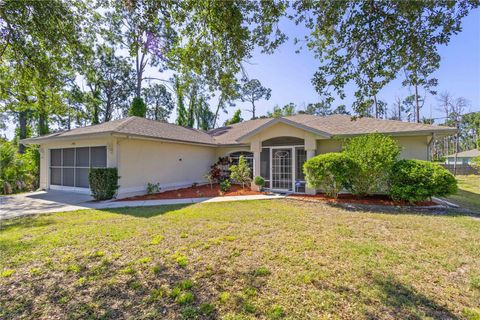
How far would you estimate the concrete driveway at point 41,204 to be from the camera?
853 centimetres

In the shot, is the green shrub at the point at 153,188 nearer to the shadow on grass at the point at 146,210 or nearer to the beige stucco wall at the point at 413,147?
the shadow on grass at the point at 146,210

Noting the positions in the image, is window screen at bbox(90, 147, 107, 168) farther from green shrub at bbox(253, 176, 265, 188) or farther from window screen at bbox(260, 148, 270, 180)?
window screen at bbox(260, 148, 270, 180)

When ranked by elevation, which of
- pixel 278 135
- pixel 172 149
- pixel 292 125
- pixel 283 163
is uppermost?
pixel 292 125

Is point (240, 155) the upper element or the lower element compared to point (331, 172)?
upper

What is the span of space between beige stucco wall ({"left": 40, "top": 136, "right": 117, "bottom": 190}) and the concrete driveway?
1967 millimetres

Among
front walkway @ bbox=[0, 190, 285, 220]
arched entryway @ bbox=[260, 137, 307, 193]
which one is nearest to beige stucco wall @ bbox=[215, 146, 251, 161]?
arched entryway @ bbox=[260, 137, 307, 193]

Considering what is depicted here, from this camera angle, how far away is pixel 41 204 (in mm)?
9773

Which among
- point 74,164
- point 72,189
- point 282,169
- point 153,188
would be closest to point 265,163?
point 282,169

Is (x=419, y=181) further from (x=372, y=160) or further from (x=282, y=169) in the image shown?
(x=282, y=169)

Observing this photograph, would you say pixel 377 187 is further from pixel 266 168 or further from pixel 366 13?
pixel 366 13

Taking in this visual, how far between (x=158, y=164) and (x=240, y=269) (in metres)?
10.2

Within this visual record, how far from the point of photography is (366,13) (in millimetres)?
4484

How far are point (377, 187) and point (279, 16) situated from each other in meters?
8.33

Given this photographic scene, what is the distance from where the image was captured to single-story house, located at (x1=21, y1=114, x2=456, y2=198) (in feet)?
35.3
